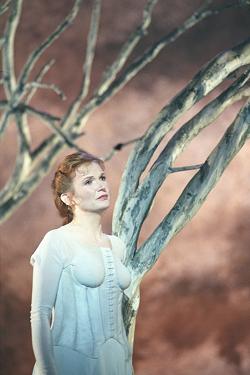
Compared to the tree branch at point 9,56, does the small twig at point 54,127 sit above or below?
below

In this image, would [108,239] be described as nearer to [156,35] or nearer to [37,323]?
[37,323]

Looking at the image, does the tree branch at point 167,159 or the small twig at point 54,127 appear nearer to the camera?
→ the small twig at point 54,127

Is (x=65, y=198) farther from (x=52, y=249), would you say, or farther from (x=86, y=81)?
(x=86, y=81)

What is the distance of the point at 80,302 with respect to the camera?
1584 millimetres

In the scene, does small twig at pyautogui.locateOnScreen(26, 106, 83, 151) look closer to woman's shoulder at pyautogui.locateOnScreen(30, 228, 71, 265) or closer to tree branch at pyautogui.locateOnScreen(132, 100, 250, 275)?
woman's shoulder at pyautogui.locateOnScreen(30, 228, 71, 265)

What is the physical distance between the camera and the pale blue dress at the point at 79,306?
155cm

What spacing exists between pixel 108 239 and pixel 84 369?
34 cm

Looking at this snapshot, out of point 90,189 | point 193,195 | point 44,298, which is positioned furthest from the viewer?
point 193,195

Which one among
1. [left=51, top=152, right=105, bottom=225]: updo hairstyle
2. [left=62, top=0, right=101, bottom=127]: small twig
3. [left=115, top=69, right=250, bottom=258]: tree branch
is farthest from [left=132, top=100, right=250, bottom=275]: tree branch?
[left=62, top=0, right=101, bottom=127]: small twig

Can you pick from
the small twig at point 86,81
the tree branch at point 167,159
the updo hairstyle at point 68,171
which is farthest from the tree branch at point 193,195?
the small twig at point 86,81

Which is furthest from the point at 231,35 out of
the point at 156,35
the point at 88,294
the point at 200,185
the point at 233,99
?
the point at 88,294

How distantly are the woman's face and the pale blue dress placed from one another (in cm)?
10

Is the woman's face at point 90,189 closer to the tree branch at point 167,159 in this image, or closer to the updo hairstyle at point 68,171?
the updo hairstyle at point 68,171

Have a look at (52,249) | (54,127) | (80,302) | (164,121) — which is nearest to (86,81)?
(54,127)
